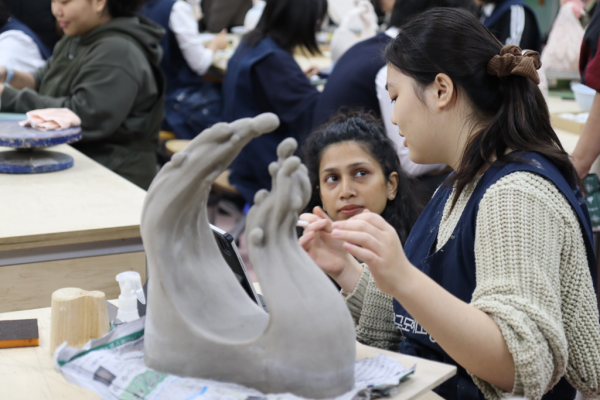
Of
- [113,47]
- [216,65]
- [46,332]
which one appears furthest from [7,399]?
[216,65]

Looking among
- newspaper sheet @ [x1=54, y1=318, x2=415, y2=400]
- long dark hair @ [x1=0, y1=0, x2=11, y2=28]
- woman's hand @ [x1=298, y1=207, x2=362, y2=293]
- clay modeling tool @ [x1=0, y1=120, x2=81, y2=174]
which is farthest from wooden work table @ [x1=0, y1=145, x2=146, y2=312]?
long dark hair @ [x1=0, y1=0, x2=11, y2=28]

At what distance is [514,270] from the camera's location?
0.97 meters

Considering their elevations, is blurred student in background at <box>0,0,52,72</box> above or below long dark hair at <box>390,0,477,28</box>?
below

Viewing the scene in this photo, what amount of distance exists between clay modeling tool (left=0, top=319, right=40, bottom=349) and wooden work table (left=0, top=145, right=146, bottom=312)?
485 millimetres

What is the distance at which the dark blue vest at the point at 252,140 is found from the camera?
2.86m

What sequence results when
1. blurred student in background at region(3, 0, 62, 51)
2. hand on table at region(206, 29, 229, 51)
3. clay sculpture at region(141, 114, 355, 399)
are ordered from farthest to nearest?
hand on table at region(206, 29, 229, 51), blurred student in background at region(3, 0, 62, 51), clay sculpture at region(141, 114, 355, 399)

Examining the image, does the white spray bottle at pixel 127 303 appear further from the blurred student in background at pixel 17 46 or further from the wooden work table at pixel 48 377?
the blurred student in background at pixel 17 46

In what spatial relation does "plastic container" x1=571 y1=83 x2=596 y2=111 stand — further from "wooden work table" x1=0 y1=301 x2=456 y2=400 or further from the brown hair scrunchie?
"wooden work table" x1=0 y1=301 x2=456 y2=400

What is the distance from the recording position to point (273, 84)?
9.50ft

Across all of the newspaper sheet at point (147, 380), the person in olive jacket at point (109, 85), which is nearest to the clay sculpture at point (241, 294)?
the newspaper sheet at point (147, 380)

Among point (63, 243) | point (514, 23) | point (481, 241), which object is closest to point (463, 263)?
point (481, 241)

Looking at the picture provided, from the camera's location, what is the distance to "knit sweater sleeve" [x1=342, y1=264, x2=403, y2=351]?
4.20 feet

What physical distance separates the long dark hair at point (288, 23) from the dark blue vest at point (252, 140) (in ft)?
0.14

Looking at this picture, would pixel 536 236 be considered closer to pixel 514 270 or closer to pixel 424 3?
pixel 514 270
